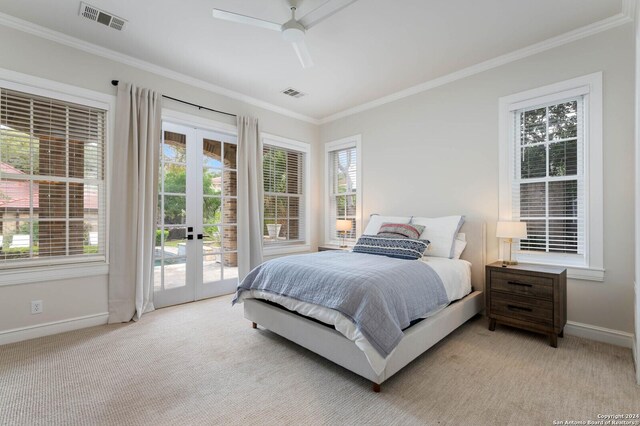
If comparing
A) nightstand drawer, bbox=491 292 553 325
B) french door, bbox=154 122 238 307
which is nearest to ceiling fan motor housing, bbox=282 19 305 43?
french door, bbox=154 122 238 307

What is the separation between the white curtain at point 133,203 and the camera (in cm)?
321

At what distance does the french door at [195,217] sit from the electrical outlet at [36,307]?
3.35 feet

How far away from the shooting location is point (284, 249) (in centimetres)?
489

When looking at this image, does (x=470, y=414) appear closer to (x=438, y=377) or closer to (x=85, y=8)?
(x=438, y=377)

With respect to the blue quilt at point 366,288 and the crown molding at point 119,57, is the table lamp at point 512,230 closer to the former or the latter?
the blue quilt at point 366,288

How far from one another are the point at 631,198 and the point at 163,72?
4.93m

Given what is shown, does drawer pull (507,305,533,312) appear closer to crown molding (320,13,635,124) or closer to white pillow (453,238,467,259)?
white pillow (453,238,467,259)

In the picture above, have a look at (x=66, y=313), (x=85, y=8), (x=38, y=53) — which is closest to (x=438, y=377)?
(x=66, y=313)

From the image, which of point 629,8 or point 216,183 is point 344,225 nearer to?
point 216,183

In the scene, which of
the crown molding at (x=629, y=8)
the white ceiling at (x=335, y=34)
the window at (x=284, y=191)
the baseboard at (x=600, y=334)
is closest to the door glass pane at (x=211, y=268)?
the window at (x=284, y=191)

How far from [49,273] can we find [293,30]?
3.19 m

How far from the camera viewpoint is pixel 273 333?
2910mm

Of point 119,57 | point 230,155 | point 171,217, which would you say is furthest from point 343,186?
point 119,57

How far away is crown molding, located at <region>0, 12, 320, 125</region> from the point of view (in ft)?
8.95
